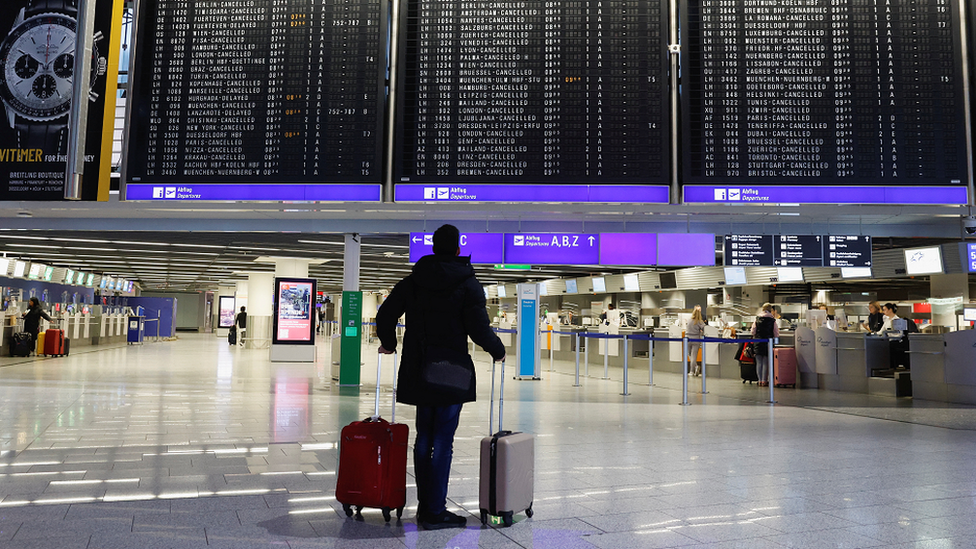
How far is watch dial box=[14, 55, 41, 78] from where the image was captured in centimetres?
677

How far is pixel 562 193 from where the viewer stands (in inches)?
271

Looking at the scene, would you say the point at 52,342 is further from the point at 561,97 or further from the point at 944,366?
the point at 944,366

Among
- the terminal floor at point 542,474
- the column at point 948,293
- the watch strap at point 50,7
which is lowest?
the terminal floor at point 542,474

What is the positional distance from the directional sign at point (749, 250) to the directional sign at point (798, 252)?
0.08 metres

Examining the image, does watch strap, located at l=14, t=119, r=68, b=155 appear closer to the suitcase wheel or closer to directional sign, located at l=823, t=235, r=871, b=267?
the suitcase wheel

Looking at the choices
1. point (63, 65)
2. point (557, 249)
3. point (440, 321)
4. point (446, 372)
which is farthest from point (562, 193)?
point (63, 65)

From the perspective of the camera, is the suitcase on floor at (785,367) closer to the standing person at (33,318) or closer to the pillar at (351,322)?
the pillar at (351,322)

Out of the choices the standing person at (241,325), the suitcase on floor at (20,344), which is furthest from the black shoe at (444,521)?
the standing person at (241,325)

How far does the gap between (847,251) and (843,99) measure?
209 centimetres

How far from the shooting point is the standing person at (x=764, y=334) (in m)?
11.9

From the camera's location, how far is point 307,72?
704 cm

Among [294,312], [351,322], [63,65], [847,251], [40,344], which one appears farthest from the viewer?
[294,312]

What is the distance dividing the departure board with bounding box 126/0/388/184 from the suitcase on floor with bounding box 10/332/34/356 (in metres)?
11.4

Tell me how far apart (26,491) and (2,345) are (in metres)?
14.8
